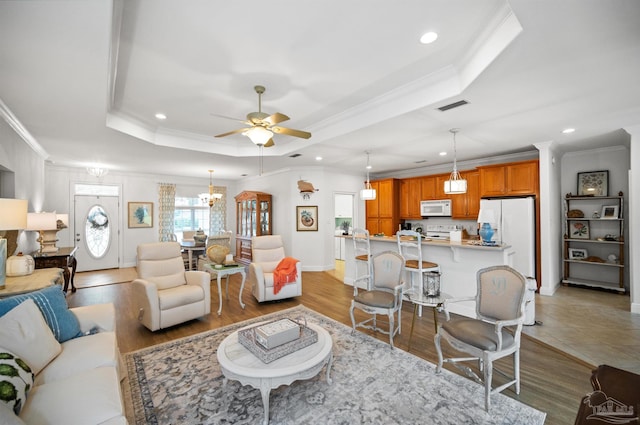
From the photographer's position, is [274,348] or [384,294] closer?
[274,348]

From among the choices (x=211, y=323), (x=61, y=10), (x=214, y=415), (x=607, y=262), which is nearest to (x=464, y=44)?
(x=61, y=10)

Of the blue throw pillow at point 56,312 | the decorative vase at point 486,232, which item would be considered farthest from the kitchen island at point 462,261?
the blue throw pillow at point 56,312

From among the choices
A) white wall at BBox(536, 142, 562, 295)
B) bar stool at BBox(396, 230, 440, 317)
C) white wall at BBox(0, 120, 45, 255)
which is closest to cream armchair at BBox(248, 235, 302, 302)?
bar stool at BBox(396, 230, 440, 317)

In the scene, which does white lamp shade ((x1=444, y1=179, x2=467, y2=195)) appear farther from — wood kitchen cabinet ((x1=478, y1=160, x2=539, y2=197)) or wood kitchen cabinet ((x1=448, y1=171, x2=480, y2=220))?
wood kitchen cabinet ((x1=448, y1=171, x2=480, y2=220))

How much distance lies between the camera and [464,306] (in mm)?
3855

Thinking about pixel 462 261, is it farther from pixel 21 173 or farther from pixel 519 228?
pixel 21 173

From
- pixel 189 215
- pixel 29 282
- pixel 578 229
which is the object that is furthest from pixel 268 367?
pixel 189 215

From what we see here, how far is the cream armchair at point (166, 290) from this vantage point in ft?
10.7

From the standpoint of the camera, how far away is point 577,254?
17.1ft

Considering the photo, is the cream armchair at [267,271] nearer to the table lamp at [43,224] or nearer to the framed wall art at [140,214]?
the table lamp at [43,224]

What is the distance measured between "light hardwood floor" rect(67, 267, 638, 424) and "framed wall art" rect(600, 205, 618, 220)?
4.38 ft

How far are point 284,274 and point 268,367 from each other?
241 centimetres

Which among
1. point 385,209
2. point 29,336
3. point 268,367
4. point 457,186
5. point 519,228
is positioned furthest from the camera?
point 385,209

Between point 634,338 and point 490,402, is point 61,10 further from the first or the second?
point 634,338
